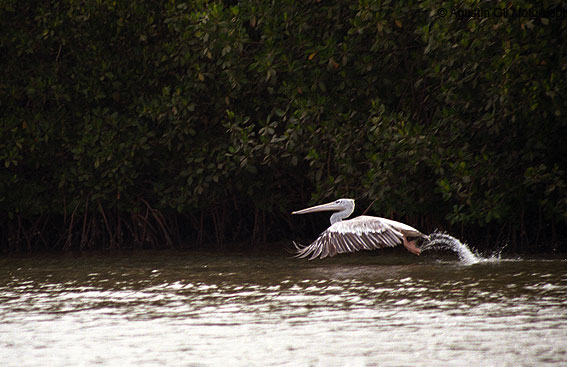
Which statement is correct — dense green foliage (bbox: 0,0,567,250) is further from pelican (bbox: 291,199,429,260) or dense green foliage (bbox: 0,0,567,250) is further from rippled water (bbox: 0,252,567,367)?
rippled water (bbox: 0,252,567,367)

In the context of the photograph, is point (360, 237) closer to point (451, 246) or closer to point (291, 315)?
point (451, 246)

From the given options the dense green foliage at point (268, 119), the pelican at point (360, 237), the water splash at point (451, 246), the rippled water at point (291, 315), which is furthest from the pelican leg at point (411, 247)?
the dense green foliage at point (268, 119)

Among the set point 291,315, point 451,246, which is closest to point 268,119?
point 451,246

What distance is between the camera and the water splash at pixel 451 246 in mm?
12995

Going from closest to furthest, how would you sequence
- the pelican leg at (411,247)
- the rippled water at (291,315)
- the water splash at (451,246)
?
1. the rippled water at (291,315)
2. the pelican leg at (411,247)
3. the water splash at (451,246)

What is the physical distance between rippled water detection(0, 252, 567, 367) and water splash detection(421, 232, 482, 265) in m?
0.37

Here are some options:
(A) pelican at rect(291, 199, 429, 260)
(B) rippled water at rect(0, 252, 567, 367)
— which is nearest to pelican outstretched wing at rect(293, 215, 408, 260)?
(A) pelican at rect(291, 199, 429, 260)

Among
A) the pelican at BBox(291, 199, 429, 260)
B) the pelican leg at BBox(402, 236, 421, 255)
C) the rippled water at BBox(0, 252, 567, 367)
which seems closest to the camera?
the rippled water at BBox(0, 252, 567, 367)

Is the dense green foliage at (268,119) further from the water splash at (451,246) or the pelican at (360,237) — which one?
the pelican at (360,237)

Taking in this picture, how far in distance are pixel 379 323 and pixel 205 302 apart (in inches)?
82.8

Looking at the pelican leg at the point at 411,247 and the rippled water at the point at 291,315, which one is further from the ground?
the pelican leg at the point at 411,247

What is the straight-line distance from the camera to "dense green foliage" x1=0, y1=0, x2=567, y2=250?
42.7ft

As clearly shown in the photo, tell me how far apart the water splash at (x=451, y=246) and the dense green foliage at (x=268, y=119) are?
0.33 m

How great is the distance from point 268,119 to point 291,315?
6.57m
